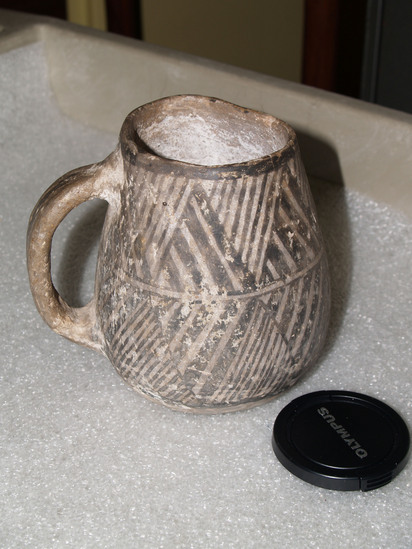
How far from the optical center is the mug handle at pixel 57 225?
763 mm

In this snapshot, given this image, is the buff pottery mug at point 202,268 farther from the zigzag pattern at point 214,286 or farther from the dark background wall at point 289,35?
the dark background wall at point 289,35

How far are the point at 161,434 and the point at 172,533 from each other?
124mm

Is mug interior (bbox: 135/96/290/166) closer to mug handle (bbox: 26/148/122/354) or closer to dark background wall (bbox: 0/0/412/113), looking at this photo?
mug handle (bbox: 26/148/122/354)

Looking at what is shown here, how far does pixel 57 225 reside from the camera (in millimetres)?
780

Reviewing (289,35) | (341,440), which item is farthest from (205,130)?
(289,35)

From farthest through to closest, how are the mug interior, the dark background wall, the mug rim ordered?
the dark background wall < the mug interior < the mug rim

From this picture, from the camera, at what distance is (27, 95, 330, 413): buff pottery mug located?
71 centimetres

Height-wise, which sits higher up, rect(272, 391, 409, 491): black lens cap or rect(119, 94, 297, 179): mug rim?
rect(119, 94, 297, 179): mug rim

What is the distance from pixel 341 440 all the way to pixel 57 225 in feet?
1.09

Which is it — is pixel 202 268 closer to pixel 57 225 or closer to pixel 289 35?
pixel 57 225

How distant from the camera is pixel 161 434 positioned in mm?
821

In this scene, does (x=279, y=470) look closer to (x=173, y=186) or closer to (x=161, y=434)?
(x=161, y=434)

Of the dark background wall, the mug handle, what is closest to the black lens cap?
the mug handle

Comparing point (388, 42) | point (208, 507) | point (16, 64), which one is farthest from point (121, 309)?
point (388, 42)
